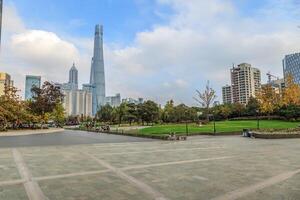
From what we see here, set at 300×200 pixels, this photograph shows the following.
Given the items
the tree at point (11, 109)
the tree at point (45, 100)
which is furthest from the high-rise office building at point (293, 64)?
the tree at point (11, 109)

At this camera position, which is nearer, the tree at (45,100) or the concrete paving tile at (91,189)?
the concrete paving tile at (91,189)

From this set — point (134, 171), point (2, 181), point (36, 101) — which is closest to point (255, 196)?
point (134, 171)

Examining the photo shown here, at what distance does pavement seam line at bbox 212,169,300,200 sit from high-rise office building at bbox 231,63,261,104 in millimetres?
92720

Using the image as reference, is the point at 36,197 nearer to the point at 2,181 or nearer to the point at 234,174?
the point at 2,181

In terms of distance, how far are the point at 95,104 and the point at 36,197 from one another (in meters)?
195

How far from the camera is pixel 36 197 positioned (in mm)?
6602

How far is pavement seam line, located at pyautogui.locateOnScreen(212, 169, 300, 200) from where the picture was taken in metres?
6.70

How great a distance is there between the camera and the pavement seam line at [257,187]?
6699mm

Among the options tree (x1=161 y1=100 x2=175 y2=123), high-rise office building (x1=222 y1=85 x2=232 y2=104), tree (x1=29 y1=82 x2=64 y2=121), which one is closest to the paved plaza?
tree (x1=29 y1=82 x2=64 y2=121)

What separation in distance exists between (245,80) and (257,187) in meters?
97.9

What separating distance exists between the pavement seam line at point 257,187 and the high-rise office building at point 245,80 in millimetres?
92720

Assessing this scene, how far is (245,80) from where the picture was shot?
100 metres

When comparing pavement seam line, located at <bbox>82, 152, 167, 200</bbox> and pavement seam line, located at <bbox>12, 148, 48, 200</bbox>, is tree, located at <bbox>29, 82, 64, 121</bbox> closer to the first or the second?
pavement seam line, located at <bbox>12, 148, 48, 200</bbox>

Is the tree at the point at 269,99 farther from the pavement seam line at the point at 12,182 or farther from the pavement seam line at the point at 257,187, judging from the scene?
the pavement seam line at the point at 12,182
